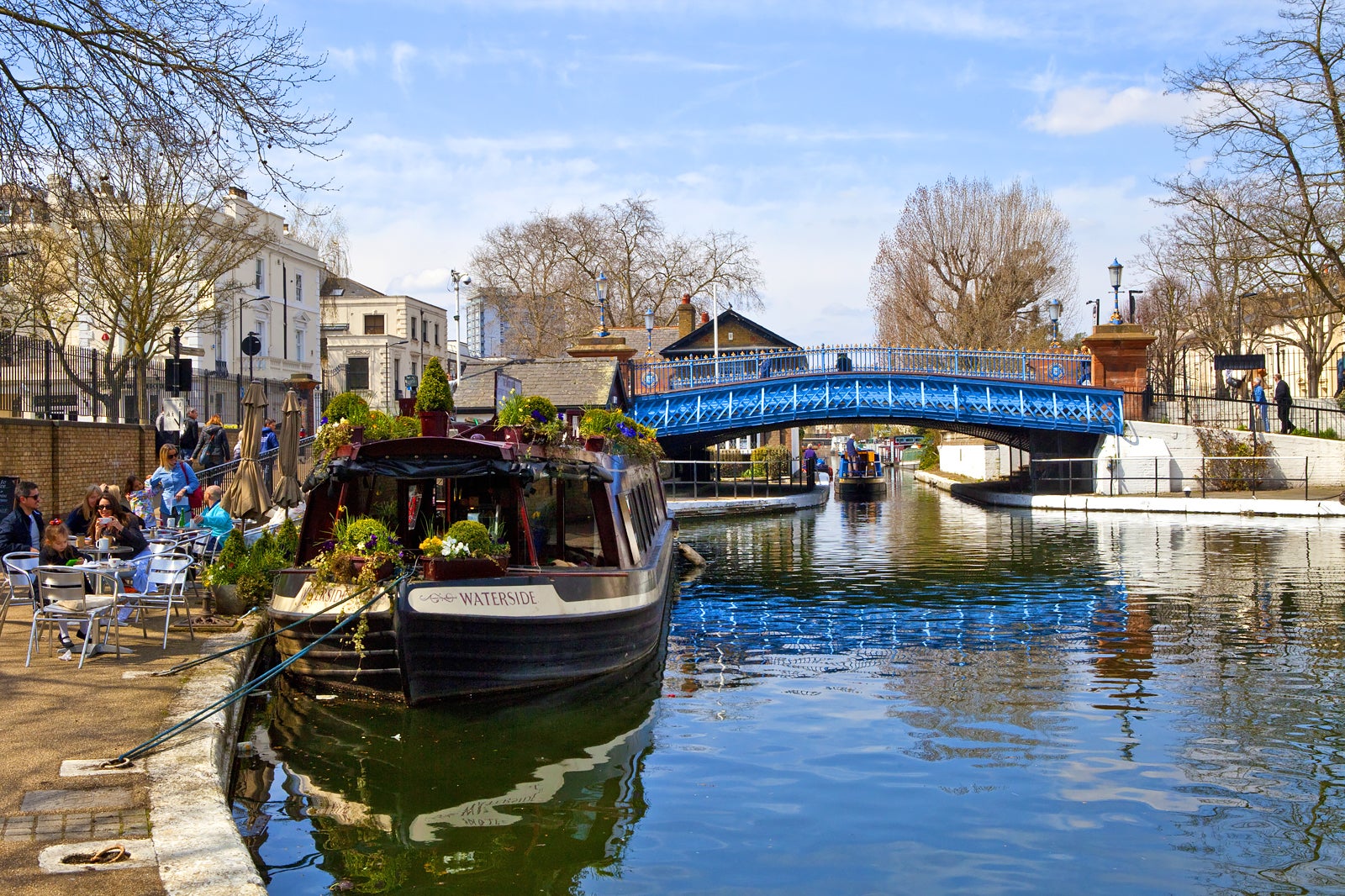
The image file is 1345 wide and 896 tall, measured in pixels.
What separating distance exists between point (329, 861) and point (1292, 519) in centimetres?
2910

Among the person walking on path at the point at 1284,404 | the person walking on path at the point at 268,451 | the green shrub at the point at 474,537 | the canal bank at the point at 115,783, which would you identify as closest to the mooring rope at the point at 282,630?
the canal bank at the point at 115,783

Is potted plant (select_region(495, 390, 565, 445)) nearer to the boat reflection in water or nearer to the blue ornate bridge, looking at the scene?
the boat reflection in water

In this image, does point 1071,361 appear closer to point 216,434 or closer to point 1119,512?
point 1119,512

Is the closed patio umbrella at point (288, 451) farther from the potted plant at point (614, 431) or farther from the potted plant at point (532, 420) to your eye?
the potted plant at point (532, 420)

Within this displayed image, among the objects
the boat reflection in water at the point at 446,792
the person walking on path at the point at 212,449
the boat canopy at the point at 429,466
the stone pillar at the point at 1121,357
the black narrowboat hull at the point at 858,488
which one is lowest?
the boat reflection in water at the point at 446,792

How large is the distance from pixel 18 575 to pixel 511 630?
5.59m

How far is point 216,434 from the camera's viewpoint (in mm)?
23859

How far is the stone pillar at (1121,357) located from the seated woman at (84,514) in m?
33.2

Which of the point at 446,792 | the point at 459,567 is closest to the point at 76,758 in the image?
the point at 446,792

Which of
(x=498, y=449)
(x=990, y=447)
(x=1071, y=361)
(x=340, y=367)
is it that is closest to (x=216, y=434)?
(x=498, y=449)

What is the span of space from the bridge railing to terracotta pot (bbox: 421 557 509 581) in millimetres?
29468

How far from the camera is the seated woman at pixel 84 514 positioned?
45.6 feet

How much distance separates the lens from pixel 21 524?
42.9 ft

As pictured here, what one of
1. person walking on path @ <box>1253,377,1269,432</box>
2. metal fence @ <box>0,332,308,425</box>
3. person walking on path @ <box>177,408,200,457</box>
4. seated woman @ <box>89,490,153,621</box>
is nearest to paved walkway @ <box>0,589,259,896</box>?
seated woman @ <box>89,490,153,621</box>
